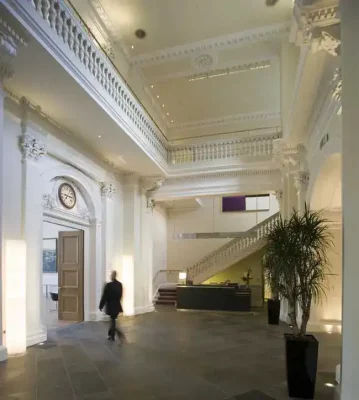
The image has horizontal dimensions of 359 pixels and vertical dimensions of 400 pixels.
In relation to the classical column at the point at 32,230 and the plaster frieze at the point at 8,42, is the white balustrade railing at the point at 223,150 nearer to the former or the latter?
the classical column at the point at 32,230

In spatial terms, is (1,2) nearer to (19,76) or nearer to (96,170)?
(19,76)

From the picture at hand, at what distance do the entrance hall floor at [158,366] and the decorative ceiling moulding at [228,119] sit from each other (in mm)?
7652

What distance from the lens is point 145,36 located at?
9.64m

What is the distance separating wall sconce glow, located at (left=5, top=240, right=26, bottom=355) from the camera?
598 cm

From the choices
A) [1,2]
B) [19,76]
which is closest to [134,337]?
[19,76]

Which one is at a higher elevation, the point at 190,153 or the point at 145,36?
the point at 145,36

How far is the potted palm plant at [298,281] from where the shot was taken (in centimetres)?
421

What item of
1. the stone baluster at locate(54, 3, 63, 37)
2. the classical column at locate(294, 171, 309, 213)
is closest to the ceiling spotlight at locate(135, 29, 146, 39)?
the stone baluster at locate(54, 3, 63, 37)

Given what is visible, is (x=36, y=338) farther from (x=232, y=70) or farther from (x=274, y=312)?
(x=232, y=70)

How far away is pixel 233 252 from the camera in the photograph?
15.4 metres

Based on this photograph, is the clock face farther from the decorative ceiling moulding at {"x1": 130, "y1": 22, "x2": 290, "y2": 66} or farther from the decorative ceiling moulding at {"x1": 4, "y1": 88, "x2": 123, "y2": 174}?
the decorative ceiling moulding at {"x1": 130, "y1": 22, "x2": 290, "y2": 66}

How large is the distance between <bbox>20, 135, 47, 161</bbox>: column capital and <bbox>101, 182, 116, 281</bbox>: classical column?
312 centimetres

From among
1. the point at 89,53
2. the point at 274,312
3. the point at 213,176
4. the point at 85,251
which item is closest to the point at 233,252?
the point at 213,176

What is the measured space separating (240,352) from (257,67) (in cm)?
788
